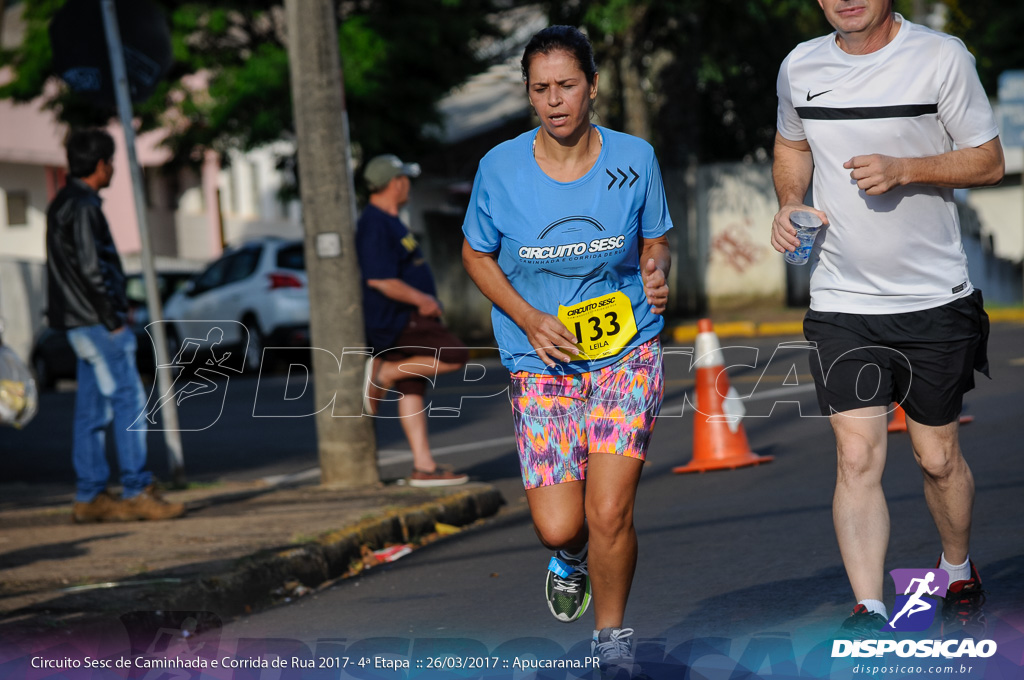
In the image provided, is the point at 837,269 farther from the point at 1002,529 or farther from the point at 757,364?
the point at 757,364

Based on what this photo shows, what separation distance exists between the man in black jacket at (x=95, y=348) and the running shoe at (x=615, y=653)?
387cm

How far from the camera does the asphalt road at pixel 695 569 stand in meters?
4.69

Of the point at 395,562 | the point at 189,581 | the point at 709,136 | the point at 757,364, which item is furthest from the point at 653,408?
the point at 709,136

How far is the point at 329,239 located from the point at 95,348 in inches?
61.0

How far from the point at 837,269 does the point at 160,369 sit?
16.2 feet

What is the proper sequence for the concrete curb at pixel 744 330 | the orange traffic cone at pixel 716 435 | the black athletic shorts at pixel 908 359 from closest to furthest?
the black athletic shorts at pixel 908 359, the orange traffic cone at pixel 716 435, the concrete curb at pixel 744 330

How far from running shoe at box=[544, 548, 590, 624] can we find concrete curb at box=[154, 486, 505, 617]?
5.79 feet

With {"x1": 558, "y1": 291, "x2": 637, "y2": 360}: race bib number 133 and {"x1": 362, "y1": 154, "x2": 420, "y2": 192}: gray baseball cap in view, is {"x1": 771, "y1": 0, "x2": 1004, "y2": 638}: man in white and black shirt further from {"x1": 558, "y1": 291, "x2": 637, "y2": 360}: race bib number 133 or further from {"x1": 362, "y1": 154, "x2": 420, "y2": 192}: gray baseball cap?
{"x1": 362, "y1": 154, "x2": 420, "y2": 192}: gray baseball cap

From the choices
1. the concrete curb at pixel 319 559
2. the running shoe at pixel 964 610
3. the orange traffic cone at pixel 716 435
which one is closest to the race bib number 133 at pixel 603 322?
the running shoe at pixel 964 610

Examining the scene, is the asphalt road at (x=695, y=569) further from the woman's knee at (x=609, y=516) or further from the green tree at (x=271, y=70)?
the green tree at (x=271, y=70)

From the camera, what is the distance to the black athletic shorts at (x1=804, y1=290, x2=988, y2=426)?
4.19 m

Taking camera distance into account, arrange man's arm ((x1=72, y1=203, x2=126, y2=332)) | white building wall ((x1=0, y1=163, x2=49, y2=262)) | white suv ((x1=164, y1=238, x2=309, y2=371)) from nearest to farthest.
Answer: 1. man's arm ((x1=72, y1=203, x2=126, y2=332))
2. white suv ((x1=164, y1=238, x2=309, y2=371))
3. white building wall ((x1=0, y1=163, x2=49, y2=262))

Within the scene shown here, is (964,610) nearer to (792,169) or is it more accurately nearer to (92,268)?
(792,169)

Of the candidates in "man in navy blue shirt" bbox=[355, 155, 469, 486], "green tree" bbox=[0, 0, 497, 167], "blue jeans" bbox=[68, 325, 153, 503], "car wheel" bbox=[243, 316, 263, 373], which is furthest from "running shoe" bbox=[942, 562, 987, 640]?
"green tree" bbox=[0, 0, 497, 167]
